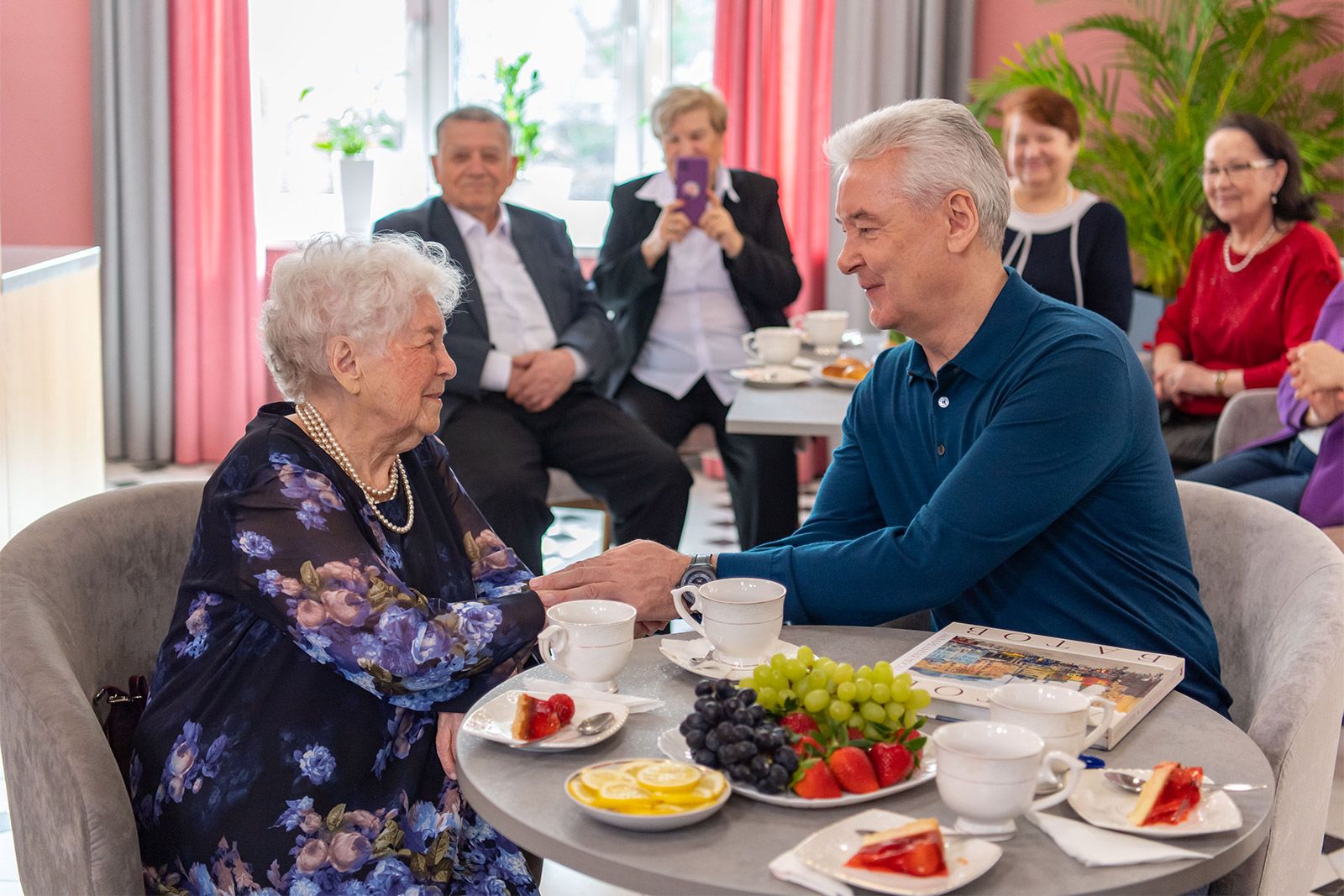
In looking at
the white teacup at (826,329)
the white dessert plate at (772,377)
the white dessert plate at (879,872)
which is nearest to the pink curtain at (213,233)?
the white teacup at (826,329)

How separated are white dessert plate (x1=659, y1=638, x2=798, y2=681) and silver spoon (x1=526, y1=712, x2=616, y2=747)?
17cm

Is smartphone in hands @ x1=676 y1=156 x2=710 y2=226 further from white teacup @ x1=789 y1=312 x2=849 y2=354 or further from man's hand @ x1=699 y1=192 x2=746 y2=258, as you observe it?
white teacup @ x1=789 y1=312 x2=849 y2=354

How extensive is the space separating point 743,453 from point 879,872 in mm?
3005

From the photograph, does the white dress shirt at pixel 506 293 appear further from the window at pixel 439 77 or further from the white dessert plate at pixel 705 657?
the window at pixel 439 77

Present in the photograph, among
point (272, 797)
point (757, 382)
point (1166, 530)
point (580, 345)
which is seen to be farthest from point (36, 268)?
point (1166, 530)

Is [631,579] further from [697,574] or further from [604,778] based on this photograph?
[604,778]

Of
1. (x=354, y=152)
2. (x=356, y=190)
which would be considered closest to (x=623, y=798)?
(x=356, y=190)

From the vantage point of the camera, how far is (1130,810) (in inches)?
48.0

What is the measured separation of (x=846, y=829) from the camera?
3.87 ft

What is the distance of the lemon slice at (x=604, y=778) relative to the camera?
1229 mm

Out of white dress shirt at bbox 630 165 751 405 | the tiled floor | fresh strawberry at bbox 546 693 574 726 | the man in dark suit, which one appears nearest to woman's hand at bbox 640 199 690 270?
white dress shirt at bbox 630 165 751 405

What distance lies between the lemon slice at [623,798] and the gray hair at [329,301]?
2.59 ft

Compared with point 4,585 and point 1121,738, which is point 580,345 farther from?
point 1121,738

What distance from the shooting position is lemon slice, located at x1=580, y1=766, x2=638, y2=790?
1.23 meters
